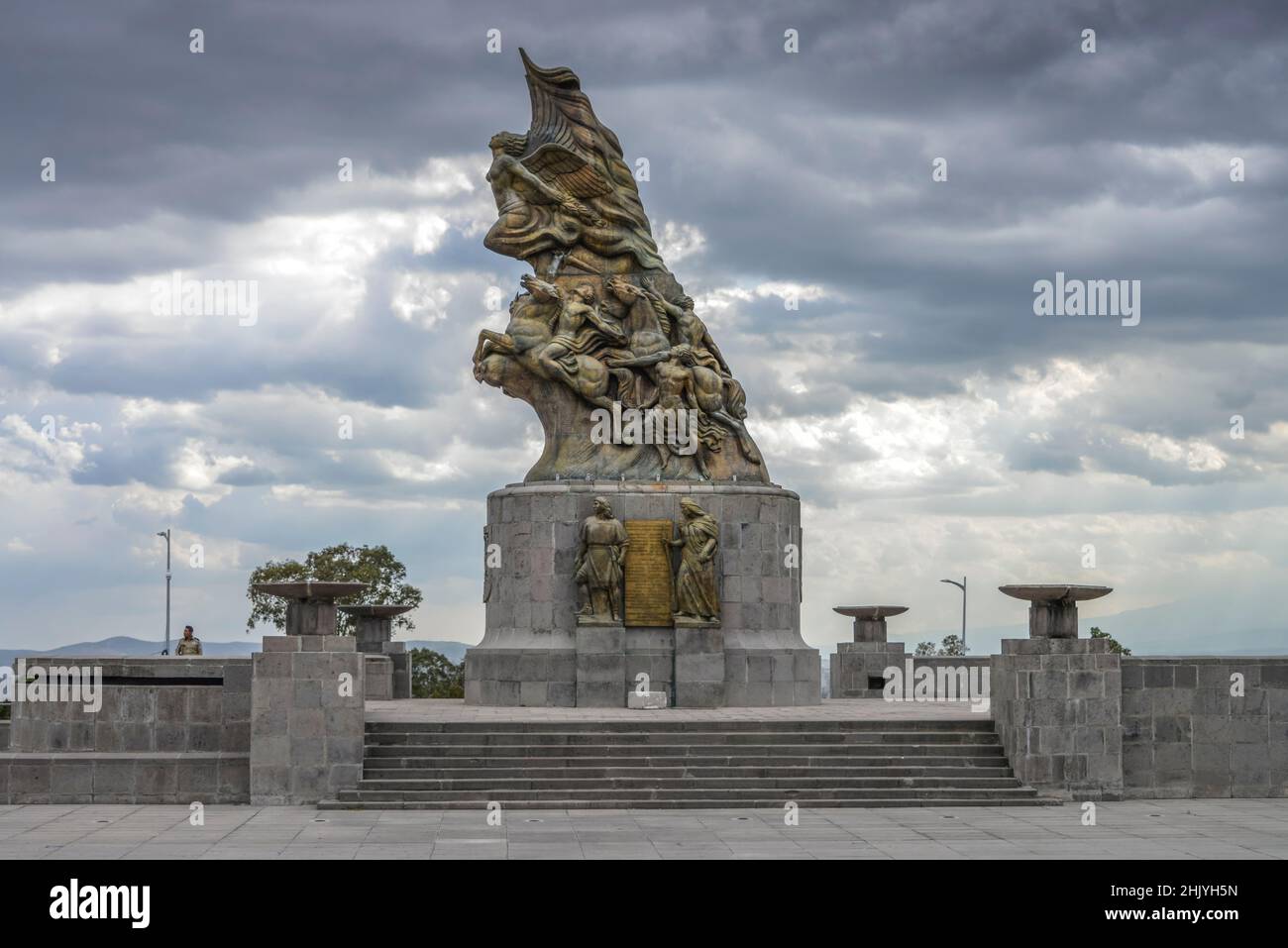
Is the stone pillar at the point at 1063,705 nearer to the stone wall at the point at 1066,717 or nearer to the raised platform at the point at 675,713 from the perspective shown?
the stone wall at the point at 1066,717

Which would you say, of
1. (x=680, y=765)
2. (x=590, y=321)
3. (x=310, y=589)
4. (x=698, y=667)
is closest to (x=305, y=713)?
(x=310, y=589)

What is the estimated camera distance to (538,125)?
32.2 metres

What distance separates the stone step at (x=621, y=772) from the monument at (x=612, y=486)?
19.8ft

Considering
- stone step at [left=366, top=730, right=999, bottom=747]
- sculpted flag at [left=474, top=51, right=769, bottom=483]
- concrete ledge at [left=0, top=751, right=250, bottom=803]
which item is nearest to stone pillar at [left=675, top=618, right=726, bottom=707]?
sculpted flag at [left=474, top=51, right=769, bottom=483]

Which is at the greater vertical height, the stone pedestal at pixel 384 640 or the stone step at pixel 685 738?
the stone pedestal at pixel 384 640

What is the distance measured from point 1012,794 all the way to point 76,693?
40.5 feet

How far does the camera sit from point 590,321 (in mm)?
30766

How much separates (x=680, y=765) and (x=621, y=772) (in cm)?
83

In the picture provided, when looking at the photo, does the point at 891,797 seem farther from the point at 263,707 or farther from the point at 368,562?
the point at 368,562

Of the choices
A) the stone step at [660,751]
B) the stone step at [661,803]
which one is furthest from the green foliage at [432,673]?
the stone step at [661,803]

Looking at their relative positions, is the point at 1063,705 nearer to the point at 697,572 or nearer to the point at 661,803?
the point at 661,803

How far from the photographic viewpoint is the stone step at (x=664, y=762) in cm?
2259

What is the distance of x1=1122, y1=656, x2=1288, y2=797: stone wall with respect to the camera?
2350 centimetres

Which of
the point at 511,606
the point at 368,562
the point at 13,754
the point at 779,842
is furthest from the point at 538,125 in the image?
the point at 368,562
